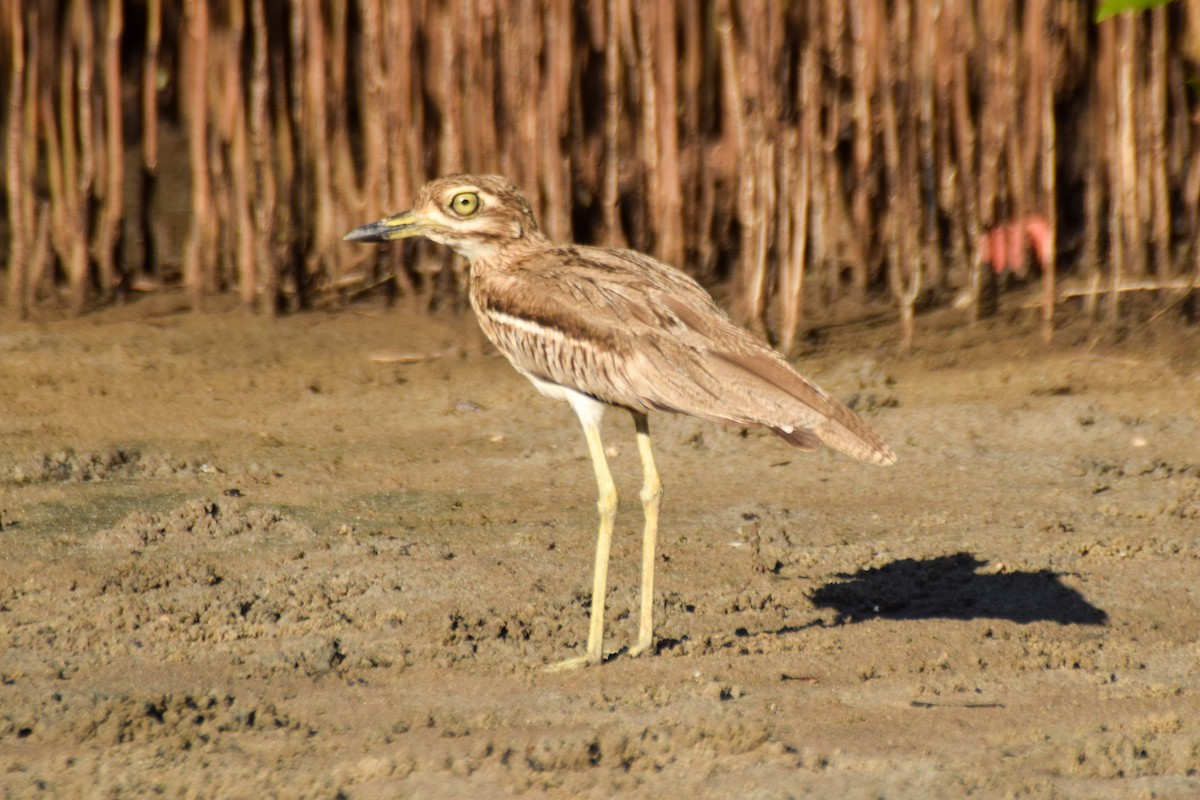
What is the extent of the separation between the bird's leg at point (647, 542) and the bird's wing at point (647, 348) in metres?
0.20

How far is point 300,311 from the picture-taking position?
21.0ft

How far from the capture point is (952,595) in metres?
4.16

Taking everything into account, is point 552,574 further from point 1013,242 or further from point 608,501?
point 1013,242

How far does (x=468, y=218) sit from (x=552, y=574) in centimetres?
102

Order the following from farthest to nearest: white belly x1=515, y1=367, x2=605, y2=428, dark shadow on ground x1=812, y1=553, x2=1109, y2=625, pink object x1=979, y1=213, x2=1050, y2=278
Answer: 1. pink object x1=979, y1=213, x2=1050, y2=278
2. dark shadow on ground x1=812, y1=553, x2=1109, y2=625
3. white belly x1=515, y1=367, x2=605, y2=428

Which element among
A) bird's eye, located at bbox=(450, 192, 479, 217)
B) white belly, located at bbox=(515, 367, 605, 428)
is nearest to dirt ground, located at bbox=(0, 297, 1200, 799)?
white belly, located at bbox=(515, 367, 605, 428)

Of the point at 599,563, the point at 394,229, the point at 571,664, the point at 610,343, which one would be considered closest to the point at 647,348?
the point at 610,343

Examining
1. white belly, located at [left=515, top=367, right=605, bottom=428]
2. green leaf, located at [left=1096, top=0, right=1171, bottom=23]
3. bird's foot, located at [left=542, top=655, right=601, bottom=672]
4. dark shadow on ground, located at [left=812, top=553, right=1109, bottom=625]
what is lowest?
bird's foot, located at [left=542, top=655, right=601, bottom=672]

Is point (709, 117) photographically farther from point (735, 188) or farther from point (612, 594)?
point (612, 594)

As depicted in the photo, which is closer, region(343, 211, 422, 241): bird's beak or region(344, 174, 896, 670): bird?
region(344, 174, 896, 670): bird

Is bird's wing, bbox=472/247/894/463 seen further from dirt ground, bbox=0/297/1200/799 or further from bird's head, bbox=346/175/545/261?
dirt ground, bbox=0/297/1200/799

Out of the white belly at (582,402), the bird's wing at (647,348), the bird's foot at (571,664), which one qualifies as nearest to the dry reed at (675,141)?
the bird's wing at (647,348)

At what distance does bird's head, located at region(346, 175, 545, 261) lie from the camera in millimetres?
4129

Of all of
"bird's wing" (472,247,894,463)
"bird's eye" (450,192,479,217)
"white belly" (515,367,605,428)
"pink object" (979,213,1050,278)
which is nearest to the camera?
"bird's wing" (472,247,894,463)
